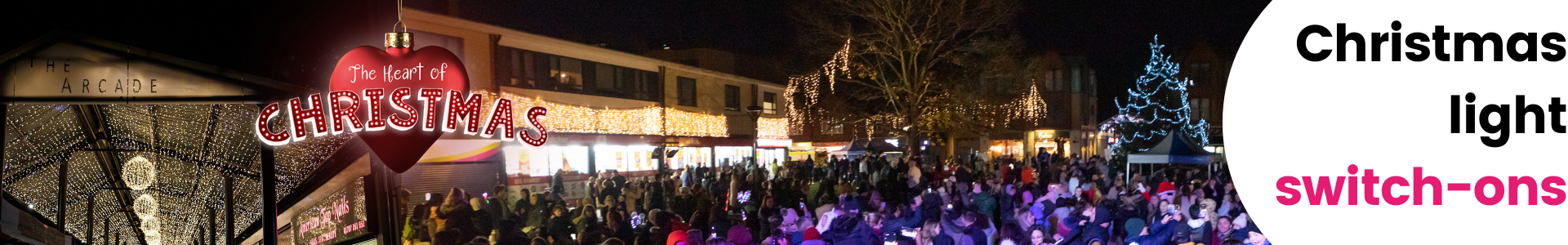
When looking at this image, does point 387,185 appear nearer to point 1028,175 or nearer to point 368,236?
point 368,236

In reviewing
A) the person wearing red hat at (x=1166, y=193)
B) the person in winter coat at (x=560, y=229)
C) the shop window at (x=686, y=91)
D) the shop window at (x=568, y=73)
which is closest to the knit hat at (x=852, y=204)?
the person in winter coat at (x=560, y=229)

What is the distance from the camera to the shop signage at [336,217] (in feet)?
15.3

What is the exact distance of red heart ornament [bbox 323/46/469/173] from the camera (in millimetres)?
4227

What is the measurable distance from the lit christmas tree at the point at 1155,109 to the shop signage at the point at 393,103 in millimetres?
25018

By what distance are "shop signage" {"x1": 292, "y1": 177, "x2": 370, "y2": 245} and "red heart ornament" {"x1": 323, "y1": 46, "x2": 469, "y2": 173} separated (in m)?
0.45

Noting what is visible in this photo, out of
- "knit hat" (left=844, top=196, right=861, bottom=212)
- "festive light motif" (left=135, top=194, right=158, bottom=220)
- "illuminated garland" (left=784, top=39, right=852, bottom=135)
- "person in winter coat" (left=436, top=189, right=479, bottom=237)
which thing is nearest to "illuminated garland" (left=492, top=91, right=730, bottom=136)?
"illuminated garland" (left=784, top=39, right=852, bottom=135)

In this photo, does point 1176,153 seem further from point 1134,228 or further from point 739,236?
point 739,236

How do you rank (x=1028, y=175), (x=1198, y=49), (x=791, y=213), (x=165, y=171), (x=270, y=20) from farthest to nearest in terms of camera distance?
(x=1198, y=49) → (x=1028, y=175) → (x=791, y=213) → (x=165, y=171) → (x=270, y=20)

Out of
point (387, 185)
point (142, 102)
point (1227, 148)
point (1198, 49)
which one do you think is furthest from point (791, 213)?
point (1198, 49)

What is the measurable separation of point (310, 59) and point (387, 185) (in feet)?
2.59

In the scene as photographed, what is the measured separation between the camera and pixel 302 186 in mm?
4711

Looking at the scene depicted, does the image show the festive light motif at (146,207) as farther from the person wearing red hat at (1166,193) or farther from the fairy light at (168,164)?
the person wearing red hat at (1166,193)

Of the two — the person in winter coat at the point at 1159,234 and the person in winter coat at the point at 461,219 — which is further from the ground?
the person in winter coat at the point at 461,219

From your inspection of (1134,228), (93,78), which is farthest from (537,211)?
(93,78)
